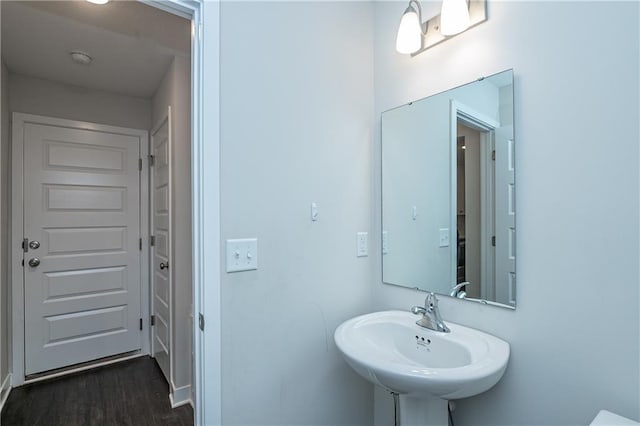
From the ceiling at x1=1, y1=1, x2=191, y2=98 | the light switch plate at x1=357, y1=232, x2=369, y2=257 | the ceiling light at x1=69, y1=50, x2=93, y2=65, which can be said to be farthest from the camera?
the ceiling light at x1=69, y1=50, x2=93, y2=65

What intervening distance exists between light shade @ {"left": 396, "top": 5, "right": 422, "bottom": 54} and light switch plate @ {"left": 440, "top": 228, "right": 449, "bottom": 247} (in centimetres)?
80

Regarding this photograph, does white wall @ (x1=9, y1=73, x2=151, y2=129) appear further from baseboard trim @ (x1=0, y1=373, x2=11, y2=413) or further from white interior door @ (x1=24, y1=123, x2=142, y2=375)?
baseboard trim @ (x1=0, y1=373, x2=11, y2=413)

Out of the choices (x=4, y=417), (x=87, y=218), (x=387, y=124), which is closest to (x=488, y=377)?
(x=387, y=124)

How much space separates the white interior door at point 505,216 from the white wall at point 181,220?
1854 mm

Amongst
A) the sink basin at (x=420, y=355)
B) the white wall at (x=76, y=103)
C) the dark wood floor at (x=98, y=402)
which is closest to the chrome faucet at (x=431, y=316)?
the sink basin at (x=420, y=355)

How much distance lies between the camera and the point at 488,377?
92cm

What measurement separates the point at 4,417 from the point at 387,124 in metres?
2.94

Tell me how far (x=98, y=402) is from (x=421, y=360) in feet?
7.34

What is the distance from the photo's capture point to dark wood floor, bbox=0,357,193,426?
6.37 ft

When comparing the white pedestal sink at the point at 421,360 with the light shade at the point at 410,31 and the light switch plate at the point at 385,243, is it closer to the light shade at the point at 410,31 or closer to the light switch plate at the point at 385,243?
Result: the light switch plate at the point at 385,243

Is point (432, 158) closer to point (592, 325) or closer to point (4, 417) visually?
point (592, 325)

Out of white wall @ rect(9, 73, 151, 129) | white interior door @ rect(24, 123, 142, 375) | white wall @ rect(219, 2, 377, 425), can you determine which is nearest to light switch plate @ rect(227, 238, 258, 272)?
white wall @ rect(219, 2, 377, 425)

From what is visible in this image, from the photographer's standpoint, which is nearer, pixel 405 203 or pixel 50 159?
pixel 405 203

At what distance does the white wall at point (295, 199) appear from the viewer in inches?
44.7
